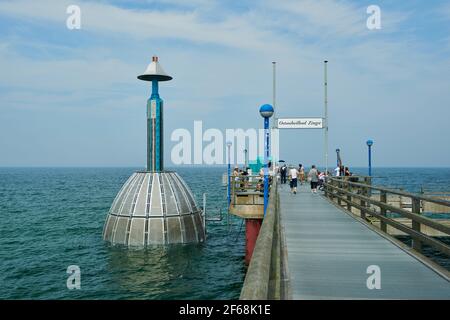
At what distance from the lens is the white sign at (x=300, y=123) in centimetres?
2282

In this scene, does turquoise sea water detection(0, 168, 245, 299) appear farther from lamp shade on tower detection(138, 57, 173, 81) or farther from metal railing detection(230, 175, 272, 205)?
lamp shade on tower detection(138, 57, 173, 81)

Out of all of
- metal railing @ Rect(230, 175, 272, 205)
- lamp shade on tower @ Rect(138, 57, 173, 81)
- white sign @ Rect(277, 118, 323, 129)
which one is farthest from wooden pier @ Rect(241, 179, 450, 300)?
lamp shade on tower @ Rect(138, 57, 173, 81)

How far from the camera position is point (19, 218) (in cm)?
4247

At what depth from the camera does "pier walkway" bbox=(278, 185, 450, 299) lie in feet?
17.2

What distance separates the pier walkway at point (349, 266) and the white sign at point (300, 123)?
40.7 feet

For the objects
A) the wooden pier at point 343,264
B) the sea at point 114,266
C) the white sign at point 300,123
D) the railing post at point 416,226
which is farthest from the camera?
the white sign at point 300,123

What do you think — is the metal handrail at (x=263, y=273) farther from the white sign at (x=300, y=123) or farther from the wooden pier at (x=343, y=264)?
the white sign at (x=300, y=123)

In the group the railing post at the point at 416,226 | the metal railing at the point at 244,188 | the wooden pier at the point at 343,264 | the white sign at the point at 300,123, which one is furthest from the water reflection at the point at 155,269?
the railing post at the point at 416,226

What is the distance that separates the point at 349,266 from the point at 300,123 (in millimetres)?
16903

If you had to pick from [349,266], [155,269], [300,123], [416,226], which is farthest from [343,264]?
[300,123]

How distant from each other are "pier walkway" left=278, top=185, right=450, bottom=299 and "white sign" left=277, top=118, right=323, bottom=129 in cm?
1240
